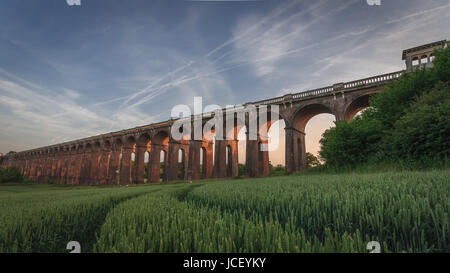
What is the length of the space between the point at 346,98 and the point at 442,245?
23.5 metres

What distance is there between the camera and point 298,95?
2431cm

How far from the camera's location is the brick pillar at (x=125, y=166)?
40875 millimetres

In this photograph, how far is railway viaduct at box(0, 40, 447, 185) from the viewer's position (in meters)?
21.0

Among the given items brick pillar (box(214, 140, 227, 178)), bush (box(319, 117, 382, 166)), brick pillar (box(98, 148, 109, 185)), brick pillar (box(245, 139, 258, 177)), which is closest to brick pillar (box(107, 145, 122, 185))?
brick pillar (box(98, 148, 109, 185))

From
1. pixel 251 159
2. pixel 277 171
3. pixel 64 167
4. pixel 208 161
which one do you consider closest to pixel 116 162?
pixel 208 161

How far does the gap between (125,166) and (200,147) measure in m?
19.7

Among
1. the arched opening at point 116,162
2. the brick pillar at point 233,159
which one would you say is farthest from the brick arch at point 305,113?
the arched opening at point 116,162

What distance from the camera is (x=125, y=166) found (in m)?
41.4

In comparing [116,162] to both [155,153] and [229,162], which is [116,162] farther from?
[229,162]

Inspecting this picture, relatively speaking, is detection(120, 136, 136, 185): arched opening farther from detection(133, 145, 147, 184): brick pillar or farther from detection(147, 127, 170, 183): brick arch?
detection(147, 127, 170, 183): brick arch

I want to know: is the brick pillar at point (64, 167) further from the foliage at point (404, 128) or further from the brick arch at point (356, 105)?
the brick arch at point (356, 105)
